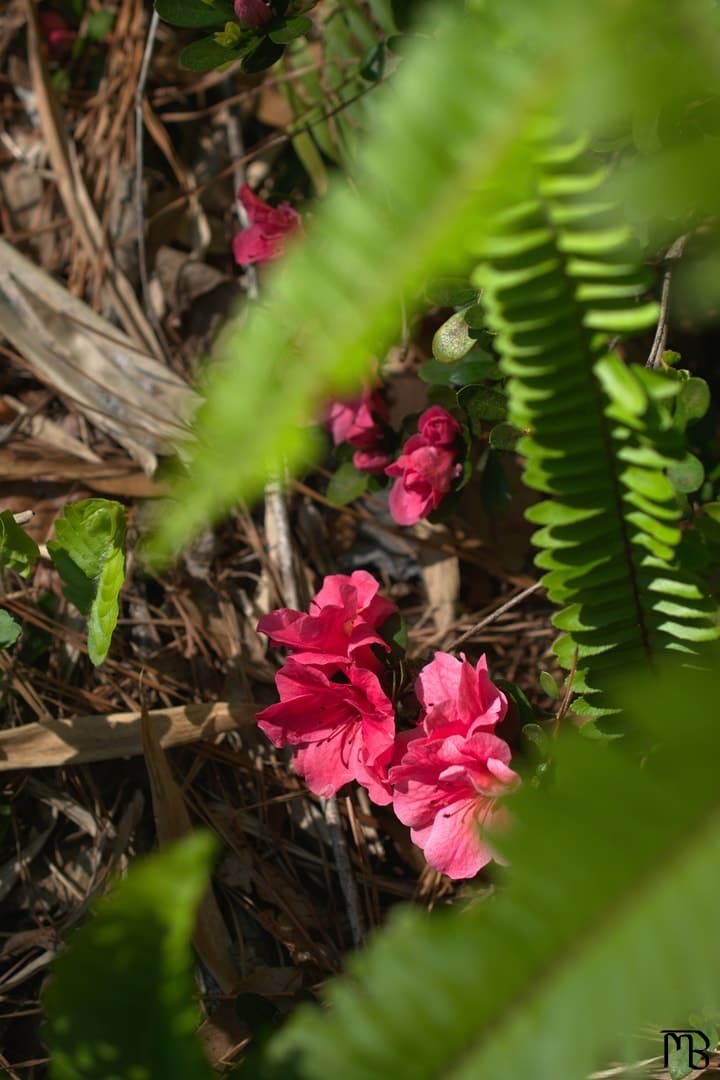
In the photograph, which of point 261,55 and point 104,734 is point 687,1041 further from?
point 261,55

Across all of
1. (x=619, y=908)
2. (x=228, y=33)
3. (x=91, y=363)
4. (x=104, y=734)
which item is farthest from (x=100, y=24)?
(x=619, y=908)

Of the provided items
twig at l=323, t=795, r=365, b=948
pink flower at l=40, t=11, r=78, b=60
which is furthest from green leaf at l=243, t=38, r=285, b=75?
twig at l=323, t=795, r=365, b=948

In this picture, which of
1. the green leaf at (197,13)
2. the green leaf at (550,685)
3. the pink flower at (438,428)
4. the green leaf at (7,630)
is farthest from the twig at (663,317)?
the green leaf at (7,630)

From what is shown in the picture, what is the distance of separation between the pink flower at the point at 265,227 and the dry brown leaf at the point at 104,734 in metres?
0.89

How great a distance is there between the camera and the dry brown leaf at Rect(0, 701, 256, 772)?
1.74 m

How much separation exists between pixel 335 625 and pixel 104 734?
0.59 metres

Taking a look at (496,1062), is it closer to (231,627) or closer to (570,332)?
(570,332)

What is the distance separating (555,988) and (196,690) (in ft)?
4.27

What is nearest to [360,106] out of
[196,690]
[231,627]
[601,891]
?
[231,627]

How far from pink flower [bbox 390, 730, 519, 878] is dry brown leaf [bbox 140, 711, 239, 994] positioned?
1.67ft

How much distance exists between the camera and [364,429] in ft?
5.99

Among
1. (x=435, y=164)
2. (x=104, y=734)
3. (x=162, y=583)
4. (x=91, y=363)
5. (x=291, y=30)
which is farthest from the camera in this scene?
(x=91, y=363)

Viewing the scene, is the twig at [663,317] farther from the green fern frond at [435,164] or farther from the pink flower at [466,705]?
the green fern frond at [435,164]

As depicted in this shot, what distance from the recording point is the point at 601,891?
728mm
